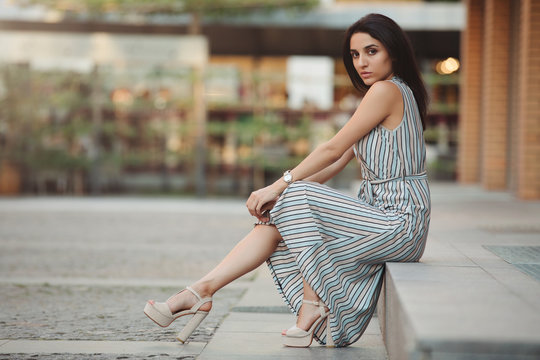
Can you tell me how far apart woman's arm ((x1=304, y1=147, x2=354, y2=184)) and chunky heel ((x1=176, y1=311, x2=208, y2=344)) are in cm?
79

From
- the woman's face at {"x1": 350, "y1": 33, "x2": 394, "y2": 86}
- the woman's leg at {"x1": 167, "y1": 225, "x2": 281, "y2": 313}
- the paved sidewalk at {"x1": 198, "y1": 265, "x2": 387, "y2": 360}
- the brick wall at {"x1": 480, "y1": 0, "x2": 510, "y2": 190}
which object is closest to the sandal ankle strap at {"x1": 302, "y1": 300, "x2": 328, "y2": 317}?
the paved sidewalk at {"x1": 198, "y1": 265, "x2": 387, "y2": 360}

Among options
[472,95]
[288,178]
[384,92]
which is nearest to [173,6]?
[472,95]

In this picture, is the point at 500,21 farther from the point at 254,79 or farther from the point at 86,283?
the point at 86,283

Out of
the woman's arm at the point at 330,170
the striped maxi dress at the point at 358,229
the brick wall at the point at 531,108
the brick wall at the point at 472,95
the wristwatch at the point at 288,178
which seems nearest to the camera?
the striped maxi dress at the point at 358,229

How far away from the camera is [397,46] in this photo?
4012mm

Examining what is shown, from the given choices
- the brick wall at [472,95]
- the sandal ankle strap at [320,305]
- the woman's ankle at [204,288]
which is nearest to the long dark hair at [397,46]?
the sandal ankle strap at [320,305]

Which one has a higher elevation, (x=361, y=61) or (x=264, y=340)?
(x=361, y=61)

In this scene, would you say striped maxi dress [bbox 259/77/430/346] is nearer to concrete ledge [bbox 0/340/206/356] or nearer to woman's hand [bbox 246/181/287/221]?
woman's hand [bbox 246/181/287/221]

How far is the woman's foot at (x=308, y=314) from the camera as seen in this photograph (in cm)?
378

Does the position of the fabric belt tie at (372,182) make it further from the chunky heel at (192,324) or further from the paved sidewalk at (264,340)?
the chunky heel at (192,324)

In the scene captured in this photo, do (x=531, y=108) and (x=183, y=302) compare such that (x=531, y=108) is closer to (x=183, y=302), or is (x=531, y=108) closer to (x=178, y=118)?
(x=183, y=302)

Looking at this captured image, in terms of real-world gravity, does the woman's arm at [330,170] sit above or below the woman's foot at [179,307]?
above

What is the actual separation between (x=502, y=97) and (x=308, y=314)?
380 inches

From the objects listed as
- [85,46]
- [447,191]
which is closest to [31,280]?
[447,191]
